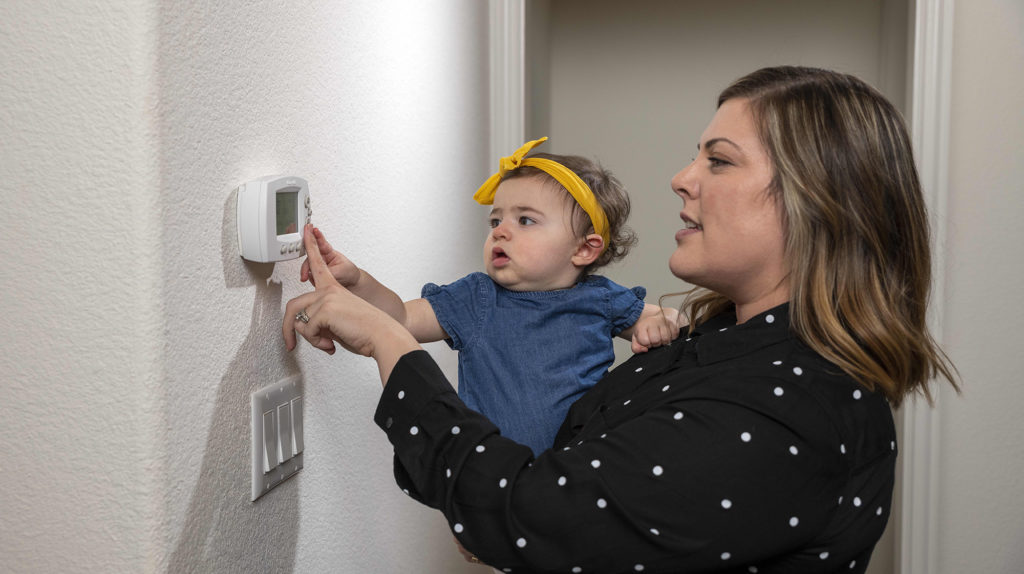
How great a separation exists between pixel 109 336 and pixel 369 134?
69 centimetres

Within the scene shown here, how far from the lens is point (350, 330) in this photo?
97 centimetres

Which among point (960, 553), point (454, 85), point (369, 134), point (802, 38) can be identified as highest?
point (802, 38)

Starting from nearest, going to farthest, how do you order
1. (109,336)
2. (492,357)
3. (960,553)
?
1. (109,336)
2. (492,357)
3. (960,553)

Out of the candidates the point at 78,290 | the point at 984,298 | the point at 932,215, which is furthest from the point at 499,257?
the point at 984,298

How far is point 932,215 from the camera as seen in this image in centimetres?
221

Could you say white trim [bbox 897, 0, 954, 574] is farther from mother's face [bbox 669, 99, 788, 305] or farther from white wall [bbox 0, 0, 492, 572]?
white wall [bbox 0, 0, 492, 572]

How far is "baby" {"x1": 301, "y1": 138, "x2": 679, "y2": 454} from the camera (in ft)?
4.30

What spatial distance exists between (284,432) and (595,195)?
663 mm

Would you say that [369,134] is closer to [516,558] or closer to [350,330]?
[350,330]

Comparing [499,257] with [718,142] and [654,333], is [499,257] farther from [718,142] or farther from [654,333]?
[718,142]

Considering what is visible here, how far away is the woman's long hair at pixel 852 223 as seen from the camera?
951mm

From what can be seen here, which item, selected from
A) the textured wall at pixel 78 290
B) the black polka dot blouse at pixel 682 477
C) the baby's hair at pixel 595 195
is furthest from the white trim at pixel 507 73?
the textured wall at pixel 78 290

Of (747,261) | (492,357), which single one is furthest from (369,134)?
(747,261)

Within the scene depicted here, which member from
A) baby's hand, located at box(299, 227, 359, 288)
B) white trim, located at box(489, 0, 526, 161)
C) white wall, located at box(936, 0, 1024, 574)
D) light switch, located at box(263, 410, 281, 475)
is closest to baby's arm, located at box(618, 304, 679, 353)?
baby's hand, located at box(299, 227, 359, 288)
